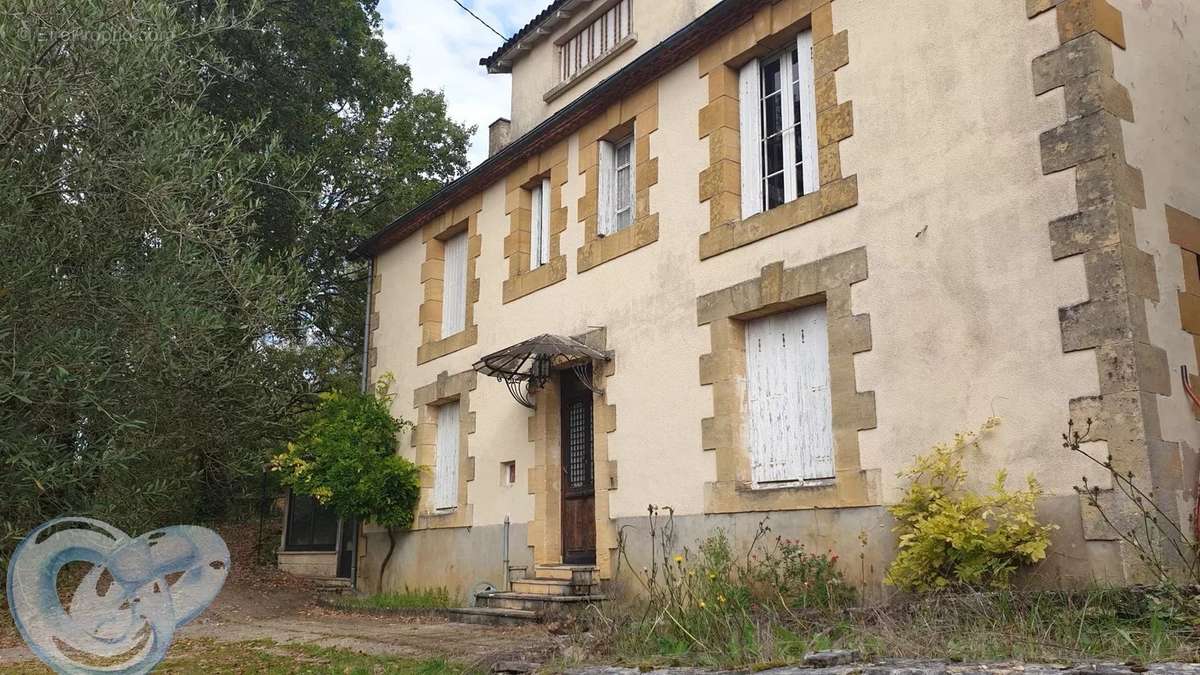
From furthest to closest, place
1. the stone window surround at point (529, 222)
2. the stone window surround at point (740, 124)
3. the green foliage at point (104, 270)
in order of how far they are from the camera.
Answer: the stone window surround at point (529, 222) → the stone window surround at point (740, 124) → the green foliage at point (104, 270)

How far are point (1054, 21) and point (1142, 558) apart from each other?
132 inches

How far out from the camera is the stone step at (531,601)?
27.3 ft

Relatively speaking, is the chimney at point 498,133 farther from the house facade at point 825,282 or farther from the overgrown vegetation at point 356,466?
the overgrown vegetation at point 356,466

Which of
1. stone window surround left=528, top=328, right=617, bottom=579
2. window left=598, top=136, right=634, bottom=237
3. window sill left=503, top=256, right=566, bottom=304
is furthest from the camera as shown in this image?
window sill left=503, top=256, right=566, bottom=304

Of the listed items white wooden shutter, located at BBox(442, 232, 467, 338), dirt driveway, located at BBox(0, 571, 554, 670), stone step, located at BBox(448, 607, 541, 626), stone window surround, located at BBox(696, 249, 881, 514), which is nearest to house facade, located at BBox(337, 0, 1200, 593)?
stone window surround, located at BBox(696, 249, 881, 514)

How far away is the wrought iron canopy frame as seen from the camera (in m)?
9.09

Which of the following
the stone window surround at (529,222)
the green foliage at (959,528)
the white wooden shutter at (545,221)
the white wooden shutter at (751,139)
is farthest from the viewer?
the white wooden shutter at (545,221)

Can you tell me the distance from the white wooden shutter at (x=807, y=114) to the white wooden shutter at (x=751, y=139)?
42 cm

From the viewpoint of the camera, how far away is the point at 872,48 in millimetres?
7219

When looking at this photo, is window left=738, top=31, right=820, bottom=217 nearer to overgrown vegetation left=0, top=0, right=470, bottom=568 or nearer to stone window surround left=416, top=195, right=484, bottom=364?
overgrown vegetation left=0, top=0, right=470, bottom=568

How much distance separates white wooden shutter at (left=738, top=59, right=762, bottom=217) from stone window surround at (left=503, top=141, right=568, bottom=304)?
241 cm

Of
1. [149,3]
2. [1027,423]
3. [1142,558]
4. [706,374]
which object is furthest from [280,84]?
[1142,558]

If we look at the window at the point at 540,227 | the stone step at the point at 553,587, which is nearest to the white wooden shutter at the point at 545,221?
the window at the point at 540,227

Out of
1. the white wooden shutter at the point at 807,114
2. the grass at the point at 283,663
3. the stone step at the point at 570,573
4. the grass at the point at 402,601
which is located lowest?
the grass at the point at 283,663
